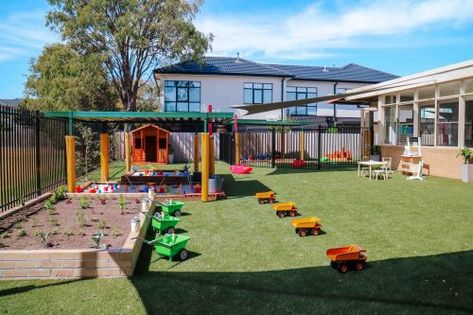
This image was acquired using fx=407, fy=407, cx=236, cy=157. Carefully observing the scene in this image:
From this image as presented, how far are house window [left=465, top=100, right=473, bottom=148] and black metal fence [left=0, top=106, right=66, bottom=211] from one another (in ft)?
49.0

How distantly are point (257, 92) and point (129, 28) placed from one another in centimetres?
1148

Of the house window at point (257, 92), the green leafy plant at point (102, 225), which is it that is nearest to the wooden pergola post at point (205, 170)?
the green leafy plant at point (102, 225)

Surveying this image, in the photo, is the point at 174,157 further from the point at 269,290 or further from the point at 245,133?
the point at 269,290

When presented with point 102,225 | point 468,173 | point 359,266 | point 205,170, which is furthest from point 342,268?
point 468,173

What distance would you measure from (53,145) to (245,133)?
17.8m

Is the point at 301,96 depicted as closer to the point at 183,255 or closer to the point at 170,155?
the point at 170,155

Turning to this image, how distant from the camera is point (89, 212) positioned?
347 inches

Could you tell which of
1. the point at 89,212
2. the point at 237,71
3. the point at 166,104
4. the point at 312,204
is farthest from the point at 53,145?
the point at 237,71

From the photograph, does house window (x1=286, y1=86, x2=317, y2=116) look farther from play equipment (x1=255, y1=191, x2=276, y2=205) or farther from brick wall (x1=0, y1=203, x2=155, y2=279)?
brick wall (x1=0, y1=203, x2=155, y2=279)

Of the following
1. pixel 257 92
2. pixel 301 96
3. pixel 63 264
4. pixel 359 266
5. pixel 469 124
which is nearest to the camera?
pixel 63 264

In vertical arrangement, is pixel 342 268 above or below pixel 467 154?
below

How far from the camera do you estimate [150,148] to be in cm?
2642

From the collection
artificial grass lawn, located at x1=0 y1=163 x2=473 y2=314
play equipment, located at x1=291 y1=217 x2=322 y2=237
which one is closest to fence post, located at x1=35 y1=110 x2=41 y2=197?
artificial grass lawn, located at x1=0 y1=163 x2=473 y2=314

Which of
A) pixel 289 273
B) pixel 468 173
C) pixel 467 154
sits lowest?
pixel 289 273
